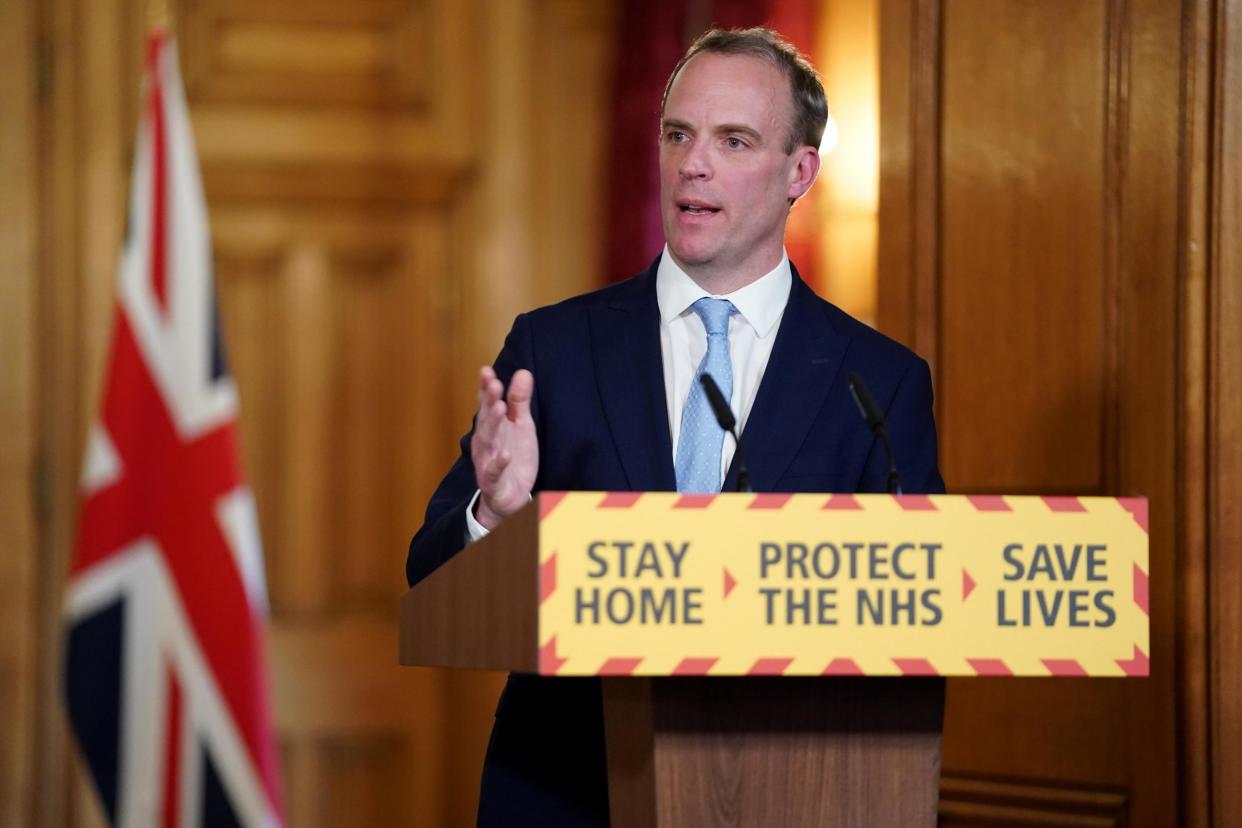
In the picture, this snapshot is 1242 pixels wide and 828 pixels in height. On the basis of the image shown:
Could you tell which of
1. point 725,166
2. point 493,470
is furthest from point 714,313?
point 493,470

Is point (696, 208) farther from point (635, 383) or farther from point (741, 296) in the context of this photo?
point (635, 383)

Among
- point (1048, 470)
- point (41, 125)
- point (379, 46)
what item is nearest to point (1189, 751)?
point (1048, 470)

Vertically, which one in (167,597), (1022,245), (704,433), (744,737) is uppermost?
(1022,245)

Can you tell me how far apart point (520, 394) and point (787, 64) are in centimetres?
92

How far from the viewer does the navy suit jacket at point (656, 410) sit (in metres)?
1.96

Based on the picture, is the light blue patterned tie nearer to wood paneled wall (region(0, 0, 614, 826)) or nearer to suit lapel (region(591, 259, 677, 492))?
suit lapel (region(591, 259, 677, 492))

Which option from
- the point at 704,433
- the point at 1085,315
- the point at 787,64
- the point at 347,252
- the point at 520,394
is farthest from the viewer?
the point at 347,252

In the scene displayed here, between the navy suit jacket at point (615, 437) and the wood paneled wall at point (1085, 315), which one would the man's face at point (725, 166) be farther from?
the wood paneled wall at point (1085, 315)

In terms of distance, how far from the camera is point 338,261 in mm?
4508

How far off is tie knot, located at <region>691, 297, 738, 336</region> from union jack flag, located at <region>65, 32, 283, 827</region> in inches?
55.9

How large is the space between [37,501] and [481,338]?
134 centimetres

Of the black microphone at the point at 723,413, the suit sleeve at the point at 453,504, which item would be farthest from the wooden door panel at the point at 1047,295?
the black microphone at the point at 723,413

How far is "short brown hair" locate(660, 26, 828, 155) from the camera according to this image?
2303 mm

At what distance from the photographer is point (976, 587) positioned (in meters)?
1.43
